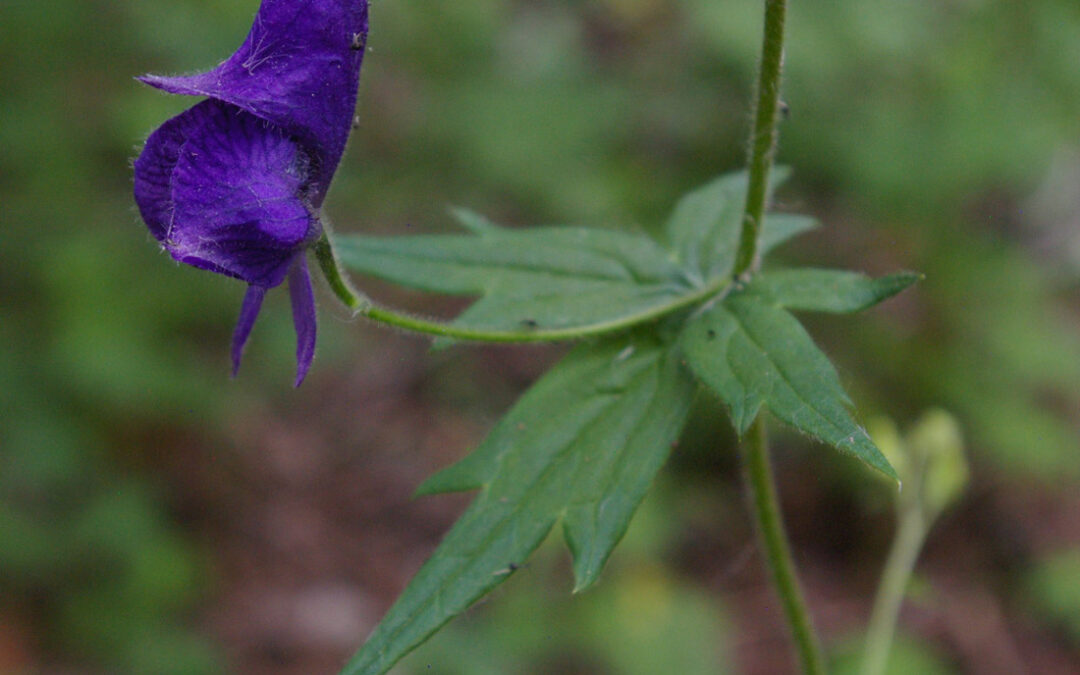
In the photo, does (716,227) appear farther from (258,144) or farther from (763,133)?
(258,144)

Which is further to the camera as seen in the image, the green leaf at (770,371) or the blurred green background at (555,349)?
the blurred green background at (555,349)

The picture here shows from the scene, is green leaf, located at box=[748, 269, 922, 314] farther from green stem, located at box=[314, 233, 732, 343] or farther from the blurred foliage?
the blurred foliage

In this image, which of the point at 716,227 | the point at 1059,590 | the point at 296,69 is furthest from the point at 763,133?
the point at 1059,590

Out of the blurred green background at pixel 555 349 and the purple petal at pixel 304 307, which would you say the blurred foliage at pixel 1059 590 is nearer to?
the blurred green background at pixel 555 349

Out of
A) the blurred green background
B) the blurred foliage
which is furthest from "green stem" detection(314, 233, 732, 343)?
the blurred foliage

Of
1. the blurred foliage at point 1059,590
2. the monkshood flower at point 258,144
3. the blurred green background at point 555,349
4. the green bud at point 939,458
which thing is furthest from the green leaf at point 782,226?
the blurred foliage at point 1059,590
